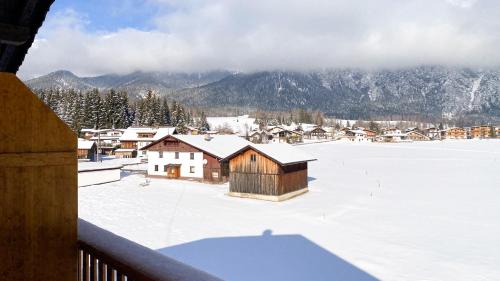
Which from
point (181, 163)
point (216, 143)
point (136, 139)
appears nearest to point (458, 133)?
point (136, 139)

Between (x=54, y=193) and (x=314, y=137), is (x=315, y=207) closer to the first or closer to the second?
(x=54, y=193)

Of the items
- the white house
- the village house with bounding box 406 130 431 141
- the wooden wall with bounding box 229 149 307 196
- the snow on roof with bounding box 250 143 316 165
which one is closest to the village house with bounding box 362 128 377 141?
the white house

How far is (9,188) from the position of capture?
2.56 meters

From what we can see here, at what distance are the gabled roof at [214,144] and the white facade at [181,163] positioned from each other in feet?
3.83

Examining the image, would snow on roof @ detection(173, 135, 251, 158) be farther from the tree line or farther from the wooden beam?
the tree line

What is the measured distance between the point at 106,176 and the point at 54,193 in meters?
39.7

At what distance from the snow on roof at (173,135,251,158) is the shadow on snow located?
2514 centimetres

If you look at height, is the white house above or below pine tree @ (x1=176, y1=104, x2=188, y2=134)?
below

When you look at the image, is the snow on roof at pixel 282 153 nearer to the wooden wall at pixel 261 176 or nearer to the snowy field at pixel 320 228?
the wooden wall at pixel 261 176

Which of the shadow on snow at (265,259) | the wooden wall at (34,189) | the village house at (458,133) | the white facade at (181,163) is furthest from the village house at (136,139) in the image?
the village house at (458,133)

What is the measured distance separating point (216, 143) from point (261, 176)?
16325mm

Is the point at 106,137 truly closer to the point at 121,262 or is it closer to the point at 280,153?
the point at 280,153

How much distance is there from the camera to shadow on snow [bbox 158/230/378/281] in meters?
14.3

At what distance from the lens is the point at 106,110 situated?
296 feet
